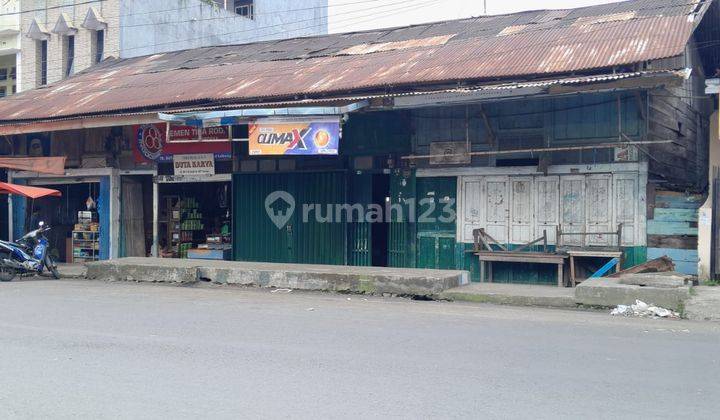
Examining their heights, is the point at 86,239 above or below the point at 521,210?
below

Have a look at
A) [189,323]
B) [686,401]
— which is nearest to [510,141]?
[189,323]

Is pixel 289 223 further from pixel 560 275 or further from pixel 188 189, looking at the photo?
pixel 560 275

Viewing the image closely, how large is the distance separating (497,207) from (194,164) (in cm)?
778

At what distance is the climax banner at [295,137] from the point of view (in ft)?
42.7

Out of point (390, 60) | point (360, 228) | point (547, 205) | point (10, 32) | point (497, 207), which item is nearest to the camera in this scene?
point (547, 205)

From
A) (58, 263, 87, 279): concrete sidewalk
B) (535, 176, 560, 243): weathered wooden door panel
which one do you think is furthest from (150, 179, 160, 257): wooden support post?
(535, 176, 560, 243): weathered wooden door panel

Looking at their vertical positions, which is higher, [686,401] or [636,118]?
[636,118]

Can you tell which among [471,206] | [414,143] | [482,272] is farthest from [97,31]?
[482,272]

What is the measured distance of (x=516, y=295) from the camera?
10938 millimetres

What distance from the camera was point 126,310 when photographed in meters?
10.0

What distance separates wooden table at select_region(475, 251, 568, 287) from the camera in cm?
1259

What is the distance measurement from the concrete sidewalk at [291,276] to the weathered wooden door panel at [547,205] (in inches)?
79.9

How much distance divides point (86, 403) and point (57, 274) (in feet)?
35.2

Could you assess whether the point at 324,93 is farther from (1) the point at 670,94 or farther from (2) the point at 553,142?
(1) the point at 670,94
